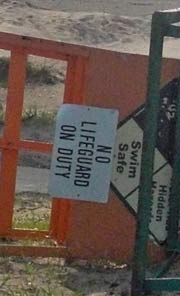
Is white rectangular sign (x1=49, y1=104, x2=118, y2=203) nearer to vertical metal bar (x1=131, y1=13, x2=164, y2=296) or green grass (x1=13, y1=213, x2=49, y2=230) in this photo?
green grass (x1=13, y1=213, x2=49, y2=230)

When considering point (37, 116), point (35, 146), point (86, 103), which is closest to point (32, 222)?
point (35, 146)

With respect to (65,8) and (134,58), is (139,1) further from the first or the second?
(134,58)

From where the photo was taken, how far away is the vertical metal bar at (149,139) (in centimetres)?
501

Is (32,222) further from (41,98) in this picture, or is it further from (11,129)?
(41,98)

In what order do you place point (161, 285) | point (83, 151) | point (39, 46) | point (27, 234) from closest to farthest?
1. point (161, 285)
2. point (83, 151)
3. point (39, 46)
4. point (27, 234)

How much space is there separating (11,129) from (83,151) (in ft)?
1.65

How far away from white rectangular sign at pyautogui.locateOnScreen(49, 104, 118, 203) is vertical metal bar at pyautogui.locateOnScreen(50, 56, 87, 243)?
20 centimetres

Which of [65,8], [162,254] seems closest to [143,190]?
[162,254]

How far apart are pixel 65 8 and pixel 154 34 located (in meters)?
20.5

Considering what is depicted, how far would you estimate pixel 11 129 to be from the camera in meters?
6.60

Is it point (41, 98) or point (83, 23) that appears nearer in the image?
point (41, 98)

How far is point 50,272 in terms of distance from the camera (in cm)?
623

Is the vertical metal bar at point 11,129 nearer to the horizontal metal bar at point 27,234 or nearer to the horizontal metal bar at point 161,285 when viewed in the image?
the horizontal metal bar at point 27,234

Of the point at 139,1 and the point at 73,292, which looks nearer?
the point at 73,292
